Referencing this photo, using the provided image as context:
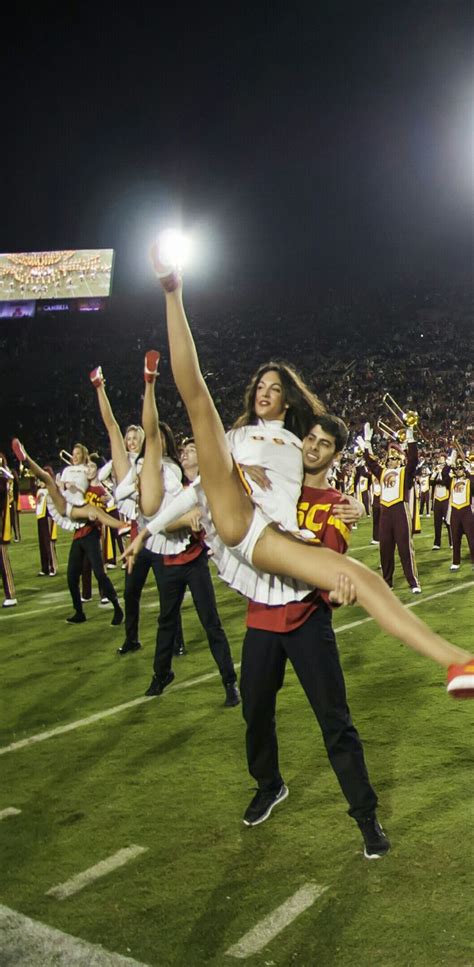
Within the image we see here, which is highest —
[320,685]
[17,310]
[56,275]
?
[56,275]

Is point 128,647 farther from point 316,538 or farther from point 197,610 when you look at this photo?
point 316,538

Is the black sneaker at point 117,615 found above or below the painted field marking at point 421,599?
above

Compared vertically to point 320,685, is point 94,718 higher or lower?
lower

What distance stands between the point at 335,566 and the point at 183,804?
5.66 feet

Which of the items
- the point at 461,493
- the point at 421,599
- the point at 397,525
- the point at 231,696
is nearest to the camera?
the point at 231,696

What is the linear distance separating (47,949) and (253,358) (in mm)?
44006

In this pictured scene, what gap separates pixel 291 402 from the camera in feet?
10.0

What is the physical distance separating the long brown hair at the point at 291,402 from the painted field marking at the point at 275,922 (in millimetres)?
1677

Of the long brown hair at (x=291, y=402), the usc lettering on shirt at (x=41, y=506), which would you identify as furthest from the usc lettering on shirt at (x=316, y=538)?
the usc lettering on shirt at (x=41, y=506)

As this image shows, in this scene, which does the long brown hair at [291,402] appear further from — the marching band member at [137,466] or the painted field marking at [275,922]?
the painted field marking at [275,922]

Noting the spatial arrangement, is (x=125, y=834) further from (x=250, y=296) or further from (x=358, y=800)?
(x=250, y=296)

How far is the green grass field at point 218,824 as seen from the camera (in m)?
2.50

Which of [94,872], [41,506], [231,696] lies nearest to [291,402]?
[94,872]

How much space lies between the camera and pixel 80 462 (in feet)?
27.7
